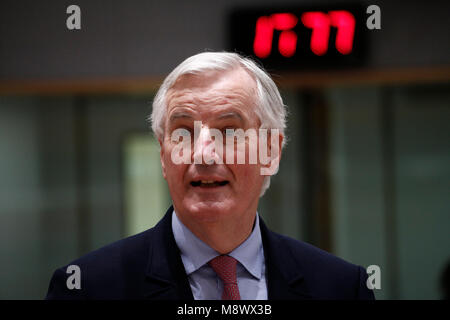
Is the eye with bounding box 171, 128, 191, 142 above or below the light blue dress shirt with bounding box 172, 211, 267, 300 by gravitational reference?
above

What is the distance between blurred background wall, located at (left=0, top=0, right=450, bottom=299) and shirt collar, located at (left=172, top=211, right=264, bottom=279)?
1.46 m

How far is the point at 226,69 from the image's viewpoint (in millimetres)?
930

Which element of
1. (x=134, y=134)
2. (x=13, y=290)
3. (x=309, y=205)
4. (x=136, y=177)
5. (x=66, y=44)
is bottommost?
(x=13, y=290)

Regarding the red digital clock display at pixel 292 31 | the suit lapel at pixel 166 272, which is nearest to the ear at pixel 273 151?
the suit lapel at pixel 166 272

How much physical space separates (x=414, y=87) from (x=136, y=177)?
1432 mm

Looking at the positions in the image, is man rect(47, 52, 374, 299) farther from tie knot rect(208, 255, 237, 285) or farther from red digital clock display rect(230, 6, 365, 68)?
red digital clock display rect(230, 6, 365, 68)

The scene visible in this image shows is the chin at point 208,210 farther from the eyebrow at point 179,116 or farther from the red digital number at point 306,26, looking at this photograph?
the red digital number at point 306,26

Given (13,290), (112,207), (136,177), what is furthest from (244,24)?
(13,290)

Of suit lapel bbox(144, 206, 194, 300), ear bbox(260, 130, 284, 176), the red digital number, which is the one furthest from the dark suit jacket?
the red digital number

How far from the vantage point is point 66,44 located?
7.38 feet

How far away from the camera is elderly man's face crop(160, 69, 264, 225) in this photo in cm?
88

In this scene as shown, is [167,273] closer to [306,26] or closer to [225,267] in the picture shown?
[225,267]
